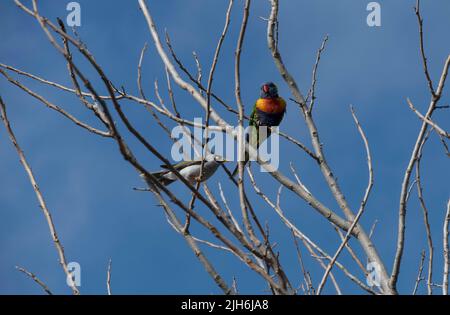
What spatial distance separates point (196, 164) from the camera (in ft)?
19.0

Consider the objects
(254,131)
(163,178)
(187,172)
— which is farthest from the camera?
(254,131)

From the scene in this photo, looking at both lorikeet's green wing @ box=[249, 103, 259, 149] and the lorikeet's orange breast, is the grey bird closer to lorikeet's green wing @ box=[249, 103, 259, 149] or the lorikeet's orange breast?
lorikeet's green wing @ box=[249, 103, 259, 149]

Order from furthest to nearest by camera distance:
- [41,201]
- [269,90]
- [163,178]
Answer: [269,90]
[163,178]
[41,201]

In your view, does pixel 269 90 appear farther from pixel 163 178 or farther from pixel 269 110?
pixel 163 178

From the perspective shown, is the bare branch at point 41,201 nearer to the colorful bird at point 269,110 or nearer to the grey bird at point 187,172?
the grey bird at point 187,172

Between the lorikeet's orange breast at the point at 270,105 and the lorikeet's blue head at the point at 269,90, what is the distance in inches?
3.9

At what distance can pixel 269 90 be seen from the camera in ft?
28.7

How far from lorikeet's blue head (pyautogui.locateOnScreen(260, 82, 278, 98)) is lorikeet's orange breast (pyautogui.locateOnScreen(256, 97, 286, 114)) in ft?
0.32

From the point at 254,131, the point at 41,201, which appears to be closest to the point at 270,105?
the point at 254,131

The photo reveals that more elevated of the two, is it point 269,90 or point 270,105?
point 269,90

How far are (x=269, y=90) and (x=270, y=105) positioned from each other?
1.12 feet

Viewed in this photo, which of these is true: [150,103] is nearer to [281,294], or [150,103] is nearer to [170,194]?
[170,194]
